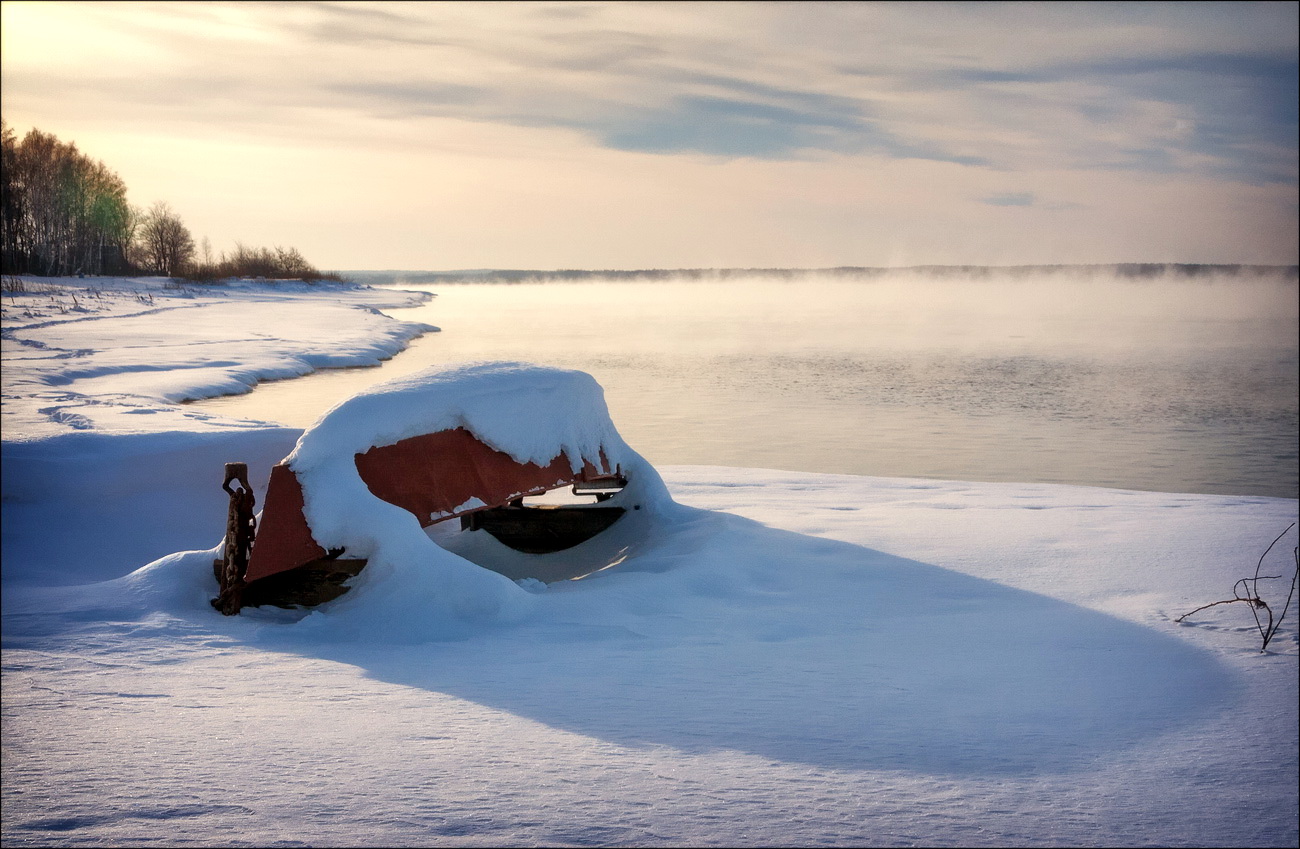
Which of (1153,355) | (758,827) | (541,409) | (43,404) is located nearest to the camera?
(758,827)

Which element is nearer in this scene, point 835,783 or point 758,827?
point 758,827

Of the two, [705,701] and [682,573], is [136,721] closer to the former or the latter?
[705,701]

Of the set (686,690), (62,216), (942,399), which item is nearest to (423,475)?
(686,690)

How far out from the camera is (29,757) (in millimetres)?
3221

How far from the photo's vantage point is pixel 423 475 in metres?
5.59

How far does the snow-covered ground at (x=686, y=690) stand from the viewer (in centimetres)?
291

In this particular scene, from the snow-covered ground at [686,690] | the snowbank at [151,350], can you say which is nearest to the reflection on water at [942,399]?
the snowbank at [151,350]

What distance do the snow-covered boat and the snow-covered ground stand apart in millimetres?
308

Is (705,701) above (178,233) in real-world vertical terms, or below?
below

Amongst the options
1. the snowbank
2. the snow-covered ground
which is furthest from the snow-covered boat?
the snowbank

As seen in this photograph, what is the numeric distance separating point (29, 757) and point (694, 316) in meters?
53.2

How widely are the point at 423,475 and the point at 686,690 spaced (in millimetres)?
2375

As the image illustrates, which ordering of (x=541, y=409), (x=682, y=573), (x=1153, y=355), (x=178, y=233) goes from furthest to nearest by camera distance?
(x=178, y=233)
(x=1153, y=355)
(x=541, y=409)
(x=682, y=573)

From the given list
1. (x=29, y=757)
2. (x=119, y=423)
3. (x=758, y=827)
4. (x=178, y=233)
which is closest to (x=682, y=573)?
(x=758, y=827)
